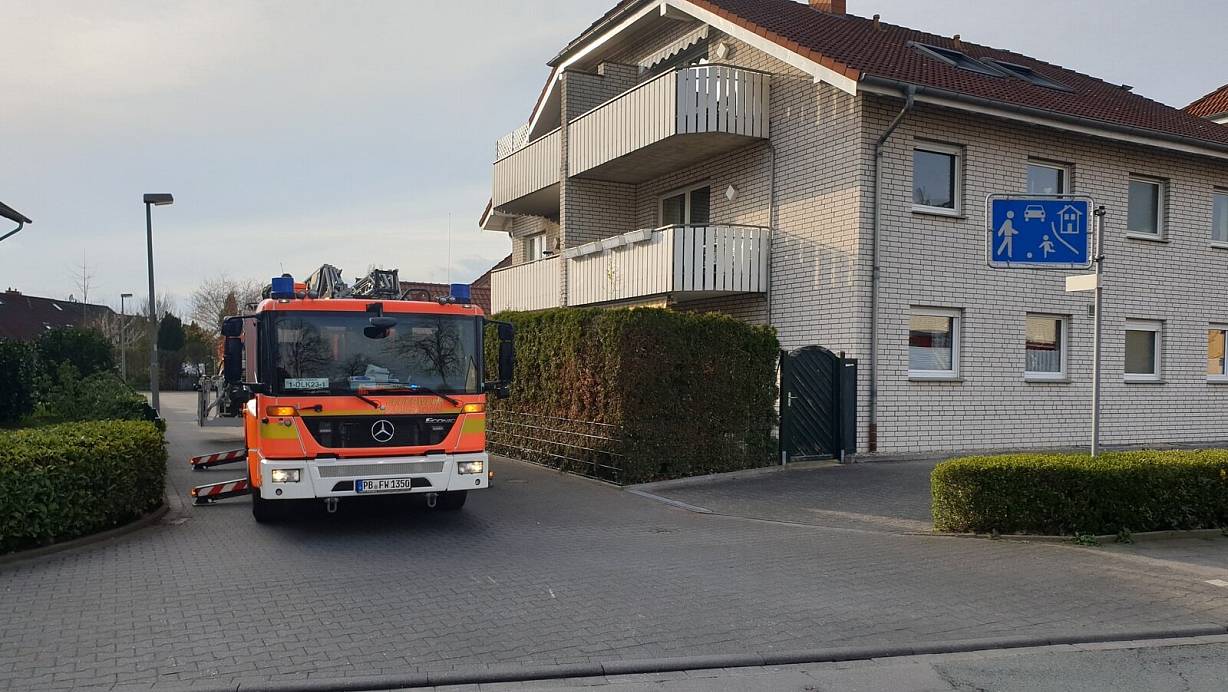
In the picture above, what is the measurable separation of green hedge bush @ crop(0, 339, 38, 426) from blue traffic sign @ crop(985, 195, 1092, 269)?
18.5m

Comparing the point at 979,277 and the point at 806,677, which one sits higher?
the point at 979,277

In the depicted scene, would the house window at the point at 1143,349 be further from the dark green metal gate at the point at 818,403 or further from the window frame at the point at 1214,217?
the dark green metal gate at the point at 818,403

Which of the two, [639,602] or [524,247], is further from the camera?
[524,247]

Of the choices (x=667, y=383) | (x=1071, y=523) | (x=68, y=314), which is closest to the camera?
(x=1071, y=523)

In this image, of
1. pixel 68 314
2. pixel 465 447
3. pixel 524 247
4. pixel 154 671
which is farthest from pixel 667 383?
pixel 68 314

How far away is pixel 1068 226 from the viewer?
9.13 m

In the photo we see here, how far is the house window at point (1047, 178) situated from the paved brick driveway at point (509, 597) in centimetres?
1044

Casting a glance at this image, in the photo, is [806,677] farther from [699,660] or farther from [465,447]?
[465,447]

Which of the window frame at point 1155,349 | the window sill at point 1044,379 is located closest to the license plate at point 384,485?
the window sill at point 1044,379

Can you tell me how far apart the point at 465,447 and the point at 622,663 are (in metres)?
4.73

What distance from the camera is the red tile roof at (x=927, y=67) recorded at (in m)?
15.7

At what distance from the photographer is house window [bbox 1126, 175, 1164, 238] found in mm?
18734

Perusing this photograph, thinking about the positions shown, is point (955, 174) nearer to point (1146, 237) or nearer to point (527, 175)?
point (1146, 237)

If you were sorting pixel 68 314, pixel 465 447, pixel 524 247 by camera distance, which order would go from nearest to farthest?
1. pixel 465 447
2. pixel 524 247
3. pixel 68 314
